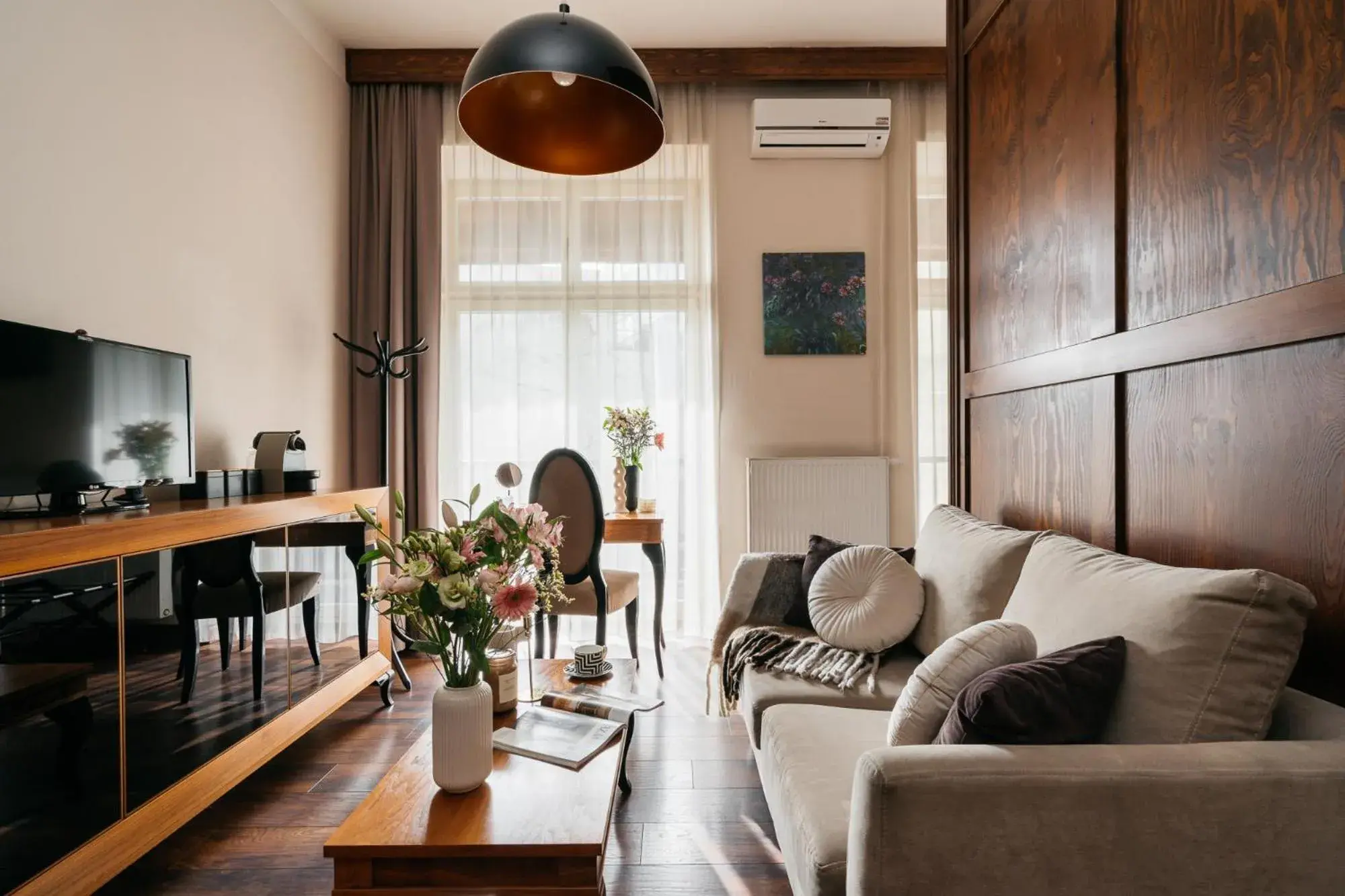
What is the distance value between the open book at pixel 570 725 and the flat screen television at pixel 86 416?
4.13ft

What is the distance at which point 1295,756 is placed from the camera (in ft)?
3.29

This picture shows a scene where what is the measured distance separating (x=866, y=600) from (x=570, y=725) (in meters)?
0.93

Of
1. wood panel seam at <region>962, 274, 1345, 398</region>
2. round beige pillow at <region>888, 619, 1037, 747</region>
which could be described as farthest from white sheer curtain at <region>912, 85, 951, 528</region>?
round beige pillow at <region>888, 619, 1037, 747</region>

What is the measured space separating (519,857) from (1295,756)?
45.2 inches

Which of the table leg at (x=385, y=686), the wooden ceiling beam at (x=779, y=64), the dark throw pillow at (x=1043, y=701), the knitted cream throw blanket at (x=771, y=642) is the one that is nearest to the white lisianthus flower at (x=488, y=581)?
the dark throw pillow at (x=1043, y=701)

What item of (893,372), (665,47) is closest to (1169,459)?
(893,372)

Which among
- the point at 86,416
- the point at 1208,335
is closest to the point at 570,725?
the point at 86,416

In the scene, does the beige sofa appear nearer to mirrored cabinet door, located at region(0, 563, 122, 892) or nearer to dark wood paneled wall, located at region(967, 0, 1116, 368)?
dark wood paneled wall, located at region(967, 0, 1116, 368)

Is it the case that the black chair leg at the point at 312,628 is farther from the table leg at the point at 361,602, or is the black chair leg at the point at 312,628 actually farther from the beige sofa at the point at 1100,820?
the beige sofa at the point at 1100,820

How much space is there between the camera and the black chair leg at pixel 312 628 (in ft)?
7.87

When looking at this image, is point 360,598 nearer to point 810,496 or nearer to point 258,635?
point 258,635

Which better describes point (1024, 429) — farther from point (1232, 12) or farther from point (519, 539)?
point (519, 539)

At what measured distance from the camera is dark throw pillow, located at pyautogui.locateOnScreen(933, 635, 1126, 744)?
1.08 meters

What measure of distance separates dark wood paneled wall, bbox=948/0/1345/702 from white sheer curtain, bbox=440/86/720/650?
1.71 m
